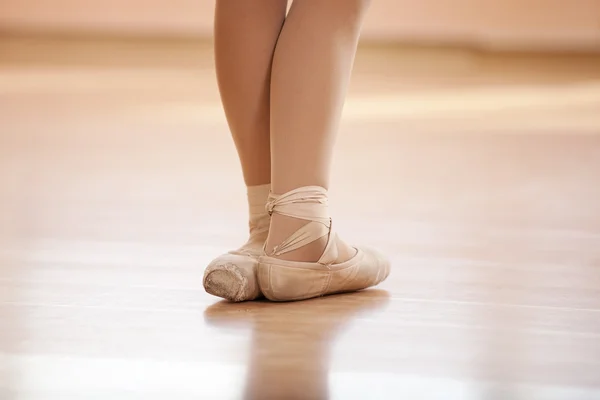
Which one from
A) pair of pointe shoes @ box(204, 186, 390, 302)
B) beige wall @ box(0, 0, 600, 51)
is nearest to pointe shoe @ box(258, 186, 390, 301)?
pair of pointe shoes @ box(204, 186, 390, 302)

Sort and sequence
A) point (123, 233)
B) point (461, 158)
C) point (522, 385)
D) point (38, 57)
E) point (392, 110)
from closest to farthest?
point (522, 385) → point (123, 233) → point (461, 158) → point (392, 110) → point (38, 57)

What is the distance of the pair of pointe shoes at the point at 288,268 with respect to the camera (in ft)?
3.28

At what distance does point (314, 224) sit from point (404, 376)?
301 millimetres

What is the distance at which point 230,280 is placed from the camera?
100 centimetres

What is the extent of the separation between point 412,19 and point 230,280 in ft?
18.8

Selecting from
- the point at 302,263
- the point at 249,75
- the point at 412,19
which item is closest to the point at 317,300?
the point at 302,263

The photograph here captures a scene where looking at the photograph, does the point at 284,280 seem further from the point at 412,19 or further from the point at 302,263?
the point at 412,19

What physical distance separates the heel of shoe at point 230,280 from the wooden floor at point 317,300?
14 millimetres

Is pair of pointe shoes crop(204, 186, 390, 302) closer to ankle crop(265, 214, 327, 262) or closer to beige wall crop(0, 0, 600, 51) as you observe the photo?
ankle crop(265, 214, 327, 262)

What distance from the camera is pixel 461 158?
232 cm

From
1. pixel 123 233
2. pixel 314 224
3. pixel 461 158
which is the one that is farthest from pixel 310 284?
pixel 461 158

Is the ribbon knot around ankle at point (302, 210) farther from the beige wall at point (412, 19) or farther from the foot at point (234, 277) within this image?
the beige wall at point (412, 19)

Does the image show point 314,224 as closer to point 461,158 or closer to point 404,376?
point 404,376

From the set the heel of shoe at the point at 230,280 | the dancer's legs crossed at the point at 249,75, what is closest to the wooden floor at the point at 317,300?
the heel of shoe at the point at 230,280
